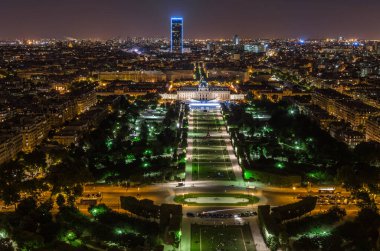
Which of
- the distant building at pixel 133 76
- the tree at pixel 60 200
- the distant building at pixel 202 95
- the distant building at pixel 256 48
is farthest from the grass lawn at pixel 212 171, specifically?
the distant building at pixel 256 48

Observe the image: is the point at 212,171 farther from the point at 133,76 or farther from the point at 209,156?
the point at 133,76

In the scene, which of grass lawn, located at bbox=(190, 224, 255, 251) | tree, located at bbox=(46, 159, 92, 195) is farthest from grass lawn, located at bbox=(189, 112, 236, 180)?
grass lawn, located at bbox=(190, 224, 255, 251)

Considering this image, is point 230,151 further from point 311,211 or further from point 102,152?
point 311,211

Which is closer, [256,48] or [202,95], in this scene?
[202,95]

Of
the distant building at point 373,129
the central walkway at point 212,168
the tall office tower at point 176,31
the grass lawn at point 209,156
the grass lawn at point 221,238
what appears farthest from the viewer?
the tall office tower at point 176,31

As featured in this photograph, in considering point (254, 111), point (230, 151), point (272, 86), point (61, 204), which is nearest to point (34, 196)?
point (61, 204)

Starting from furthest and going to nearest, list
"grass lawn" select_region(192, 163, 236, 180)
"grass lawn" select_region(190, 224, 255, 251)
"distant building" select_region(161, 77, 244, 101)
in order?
"distant building" select_region(161, 77, 244, 101) < "grass lawn" select_region(192, 163, 236, 180) < "grass lawn" select_region(190, 224, 255, 251)

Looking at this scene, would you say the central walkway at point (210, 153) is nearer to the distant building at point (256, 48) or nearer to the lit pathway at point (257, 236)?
the lit pathway at point (257, 236)

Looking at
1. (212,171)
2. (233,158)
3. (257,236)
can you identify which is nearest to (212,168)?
(212,171)

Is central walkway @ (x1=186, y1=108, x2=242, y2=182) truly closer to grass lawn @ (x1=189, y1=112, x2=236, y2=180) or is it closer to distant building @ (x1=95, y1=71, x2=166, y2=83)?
grass lawn @ (x1=189, y1=112, x2=236, y2=180)
